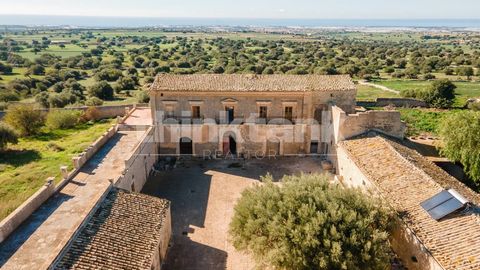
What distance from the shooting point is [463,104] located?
41312mm

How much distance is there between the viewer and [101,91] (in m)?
46.2

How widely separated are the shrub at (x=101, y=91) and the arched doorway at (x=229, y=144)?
2552 cm

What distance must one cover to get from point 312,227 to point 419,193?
5.91 meters

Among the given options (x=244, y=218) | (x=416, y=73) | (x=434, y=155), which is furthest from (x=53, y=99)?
(x=416, y=73)

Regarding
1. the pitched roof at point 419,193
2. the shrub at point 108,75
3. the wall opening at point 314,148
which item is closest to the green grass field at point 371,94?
the wall opening at point 314,148

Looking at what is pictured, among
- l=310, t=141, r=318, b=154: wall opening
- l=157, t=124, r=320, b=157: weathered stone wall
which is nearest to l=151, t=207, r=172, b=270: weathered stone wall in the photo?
l=157, t=124, r=320, b=157: weathered stone wall

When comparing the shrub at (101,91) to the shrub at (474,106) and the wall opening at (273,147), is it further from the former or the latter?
the shrub at (474,106)

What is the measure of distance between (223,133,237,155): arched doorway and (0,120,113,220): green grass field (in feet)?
34.5

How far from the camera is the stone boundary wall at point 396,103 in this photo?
4159cm

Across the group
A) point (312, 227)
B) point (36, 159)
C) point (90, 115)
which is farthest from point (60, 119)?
point (312, 227)

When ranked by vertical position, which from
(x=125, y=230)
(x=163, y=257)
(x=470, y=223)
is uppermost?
(x=470, y=223)

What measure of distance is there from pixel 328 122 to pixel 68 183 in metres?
17.1

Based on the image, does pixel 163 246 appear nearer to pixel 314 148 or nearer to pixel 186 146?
pixel 186 146

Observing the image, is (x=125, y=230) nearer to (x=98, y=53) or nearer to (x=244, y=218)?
(x=244, y=218)
